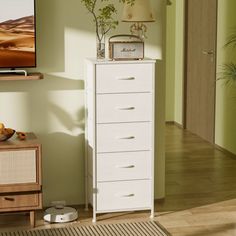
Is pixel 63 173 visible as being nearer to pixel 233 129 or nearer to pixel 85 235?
pixel 85 235

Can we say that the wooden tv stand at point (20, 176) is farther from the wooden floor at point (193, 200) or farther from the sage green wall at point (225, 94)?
the sage green wall at point (225, 94)

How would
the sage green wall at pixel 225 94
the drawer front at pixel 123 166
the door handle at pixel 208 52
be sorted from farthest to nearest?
1. the door handle at pixel 208 52
2. the sage green wall at pixel 225 94
3. the drawer front at pixel 123 166

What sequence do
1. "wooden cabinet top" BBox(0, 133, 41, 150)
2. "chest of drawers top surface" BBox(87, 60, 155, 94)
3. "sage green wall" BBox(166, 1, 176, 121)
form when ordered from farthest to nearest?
"sage green wall" BBox(166, 1, 176, 121)
"chest of drawers top surface" BBox(87, 60, 155, 94)
"wooden cabinet top" BBox(0, 133, 41, 150)

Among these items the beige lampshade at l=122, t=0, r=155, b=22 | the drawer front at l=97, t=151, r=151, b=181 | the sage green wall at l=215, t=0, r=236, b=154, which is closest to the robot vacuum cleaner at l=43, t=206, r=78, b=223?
the drawer front at l=97, t=151, r=151, b=181

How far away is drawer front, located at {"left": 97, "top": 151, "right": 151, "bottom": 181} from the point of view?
4.45 m

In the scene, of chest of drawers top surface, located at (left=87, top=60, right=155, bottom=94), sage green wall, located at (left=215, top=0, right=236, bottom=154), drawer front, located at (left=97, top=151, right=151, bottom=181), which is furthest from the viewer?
sage green wall, located at (left=215, top=0, right=236, bottom=154)

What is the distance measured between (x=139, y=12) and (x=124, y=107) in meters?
0.66

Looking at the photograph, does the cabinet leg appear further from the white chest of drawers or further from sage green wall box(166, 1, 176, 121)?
sage green wall box(166, 1, 176, 121)

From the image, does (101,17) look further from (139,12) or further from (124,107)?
(124,107)

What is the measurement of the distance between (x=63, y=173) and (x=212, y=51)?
283 centimetres

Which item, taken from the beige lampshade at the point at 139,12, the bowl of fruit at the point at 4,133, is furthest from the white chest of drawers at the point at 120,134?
the bowl of fruit at the point at 4,133

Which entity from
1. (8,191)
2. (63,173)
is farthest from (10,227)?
(63,173)

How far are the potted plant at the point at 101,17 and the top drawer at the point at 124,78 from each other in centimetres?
26

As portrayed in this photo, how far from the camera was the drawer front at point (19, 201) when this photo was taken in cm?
426
